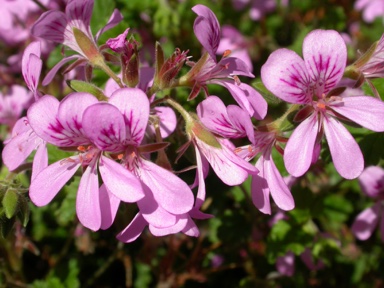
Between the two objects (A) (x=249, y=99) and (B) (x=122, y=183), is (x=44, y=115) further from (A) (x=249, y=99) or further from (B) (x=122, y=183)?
(A) (x=249, y=99)

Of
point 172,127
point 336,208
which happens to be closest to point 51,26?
point 172,127

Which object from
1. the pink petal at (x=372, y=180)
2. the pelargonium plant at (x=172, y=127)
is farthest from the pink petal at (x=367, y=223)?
the pelargonium plant at (x=172, y=127)

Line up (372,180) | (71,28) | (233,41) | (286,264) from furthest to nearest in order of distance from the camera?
(233,41)
(286,264)
(372,180)
(71,28)

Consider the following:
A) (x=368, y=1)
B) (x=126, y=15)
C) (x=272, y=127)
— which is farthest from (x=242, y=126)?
(x=368, y=1)

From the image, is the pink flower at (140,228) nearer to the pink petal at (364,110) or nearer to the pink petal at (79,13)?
the pink petal at (364,110)

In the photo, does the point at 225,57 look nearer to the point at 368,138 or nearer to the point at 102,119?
the point at 102,119
